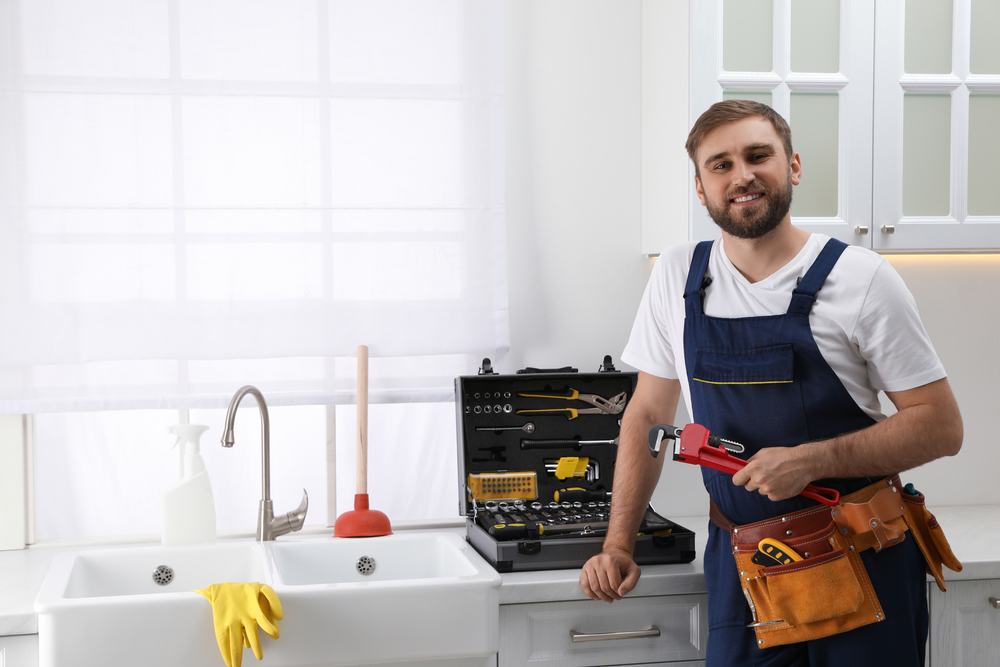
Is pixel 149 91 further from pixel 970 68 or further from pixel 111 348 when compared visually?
pixel 970 68

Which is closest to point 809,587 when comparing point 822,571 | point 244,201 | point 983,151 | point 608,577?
point 822,571

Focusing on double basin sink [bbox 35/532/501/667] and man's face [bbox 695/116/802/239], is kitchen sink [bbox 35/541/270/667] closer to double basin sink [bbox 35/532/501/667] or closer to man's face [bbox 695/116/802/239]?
double basin sink [bbox 35/532/501/667]

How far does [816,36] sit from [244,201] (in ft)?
4.61

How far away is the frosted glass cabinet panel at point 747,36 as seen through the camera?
1815mm

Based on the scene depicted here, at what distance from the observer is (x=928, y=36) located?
1.89m

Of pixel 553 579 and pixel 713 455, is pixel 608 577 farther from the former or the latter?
pixel 713 455

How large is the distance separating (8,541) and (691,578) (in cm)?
158

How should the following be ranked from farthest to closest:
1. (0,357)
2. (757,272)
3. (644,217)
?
1. (644,217)
2. (0,357)
3. (757,272)

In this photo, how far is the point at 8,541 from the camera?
6.25 ft

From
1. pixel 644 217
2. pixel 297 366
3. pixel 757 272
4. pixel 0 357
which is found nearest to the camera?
pixel 757 272

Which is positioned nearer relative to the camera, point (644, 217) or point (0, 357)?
point (0, 357)

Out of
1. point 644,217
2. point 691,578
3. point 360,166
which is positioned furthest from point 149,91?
point 691,578

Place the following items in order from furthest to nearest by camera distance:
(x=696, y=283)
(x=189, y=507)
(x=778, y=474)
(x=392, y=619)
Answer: (x=189, y=507), (x=696, y=283), (x=392, y=619), (x=778, y=474)

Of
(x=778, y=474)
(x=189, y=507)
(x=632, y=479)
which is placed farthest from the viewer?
(x=189, y=507)
